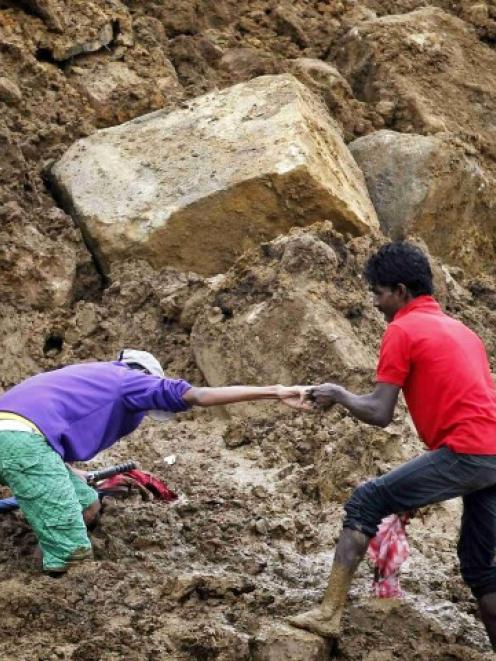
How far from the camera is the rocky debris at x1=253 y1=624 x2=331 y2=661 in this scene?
190 inches

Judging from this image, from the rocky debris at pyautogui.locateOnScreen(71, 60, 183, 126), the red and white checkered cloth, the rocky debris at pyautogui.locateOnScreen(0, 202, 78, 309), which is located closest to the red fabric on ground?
the red and white checkered cloth

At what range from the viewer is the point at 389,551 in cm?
528

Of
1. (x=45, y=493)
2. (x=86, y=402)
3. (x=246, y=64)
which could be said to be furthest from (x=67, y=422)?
(x=246, y=64)

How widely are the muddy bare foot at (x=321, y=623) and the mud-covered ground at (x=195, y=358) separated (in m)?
0.08

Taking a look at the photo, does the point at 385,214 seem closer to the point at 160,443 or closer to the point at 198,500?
the point at 160,443

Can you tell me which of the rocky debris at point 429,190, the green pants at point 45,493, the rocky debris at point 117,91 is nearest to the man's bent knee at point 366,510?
the green pants at point 45,493

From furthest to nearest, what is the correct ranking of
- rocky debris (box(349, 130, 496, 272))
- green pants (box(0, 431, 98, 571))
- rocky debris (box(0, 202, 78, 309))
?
1. rocky debris (box(349, 130, 496, 272))
2. rocky debris (box(0, 202, 78, 309))
3. green pants (box(0, 431, 98, 571))

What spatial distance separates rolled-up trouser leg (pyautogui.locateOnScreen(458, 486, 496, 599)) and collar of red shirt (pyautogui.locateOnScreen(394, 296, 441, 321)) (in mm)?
751

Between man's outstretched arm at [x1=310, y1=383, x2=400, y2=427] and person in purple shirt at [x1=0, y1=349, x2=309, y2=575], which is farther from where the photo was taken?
person in purple shirt at [x1=0, y1=349, x2=309, y2=575]

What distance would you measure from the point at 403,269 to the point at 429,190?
16.9 feet

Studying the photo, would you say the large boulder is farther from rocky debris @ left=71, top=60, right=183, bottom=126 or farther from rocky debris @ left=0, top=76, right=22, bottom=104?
rocky debris @ left=71, top=60, right=183, bottom=126

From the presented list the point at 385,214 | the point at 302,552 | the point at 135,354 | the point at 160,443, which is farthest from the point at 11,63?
the point at 302,552

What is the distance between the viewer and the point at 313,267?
7727mm

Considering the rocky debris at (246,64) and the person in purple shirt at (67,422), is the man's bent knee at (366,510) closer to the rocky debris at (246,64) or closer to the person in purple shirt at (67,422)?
the person in purple shirt at (67,422)
